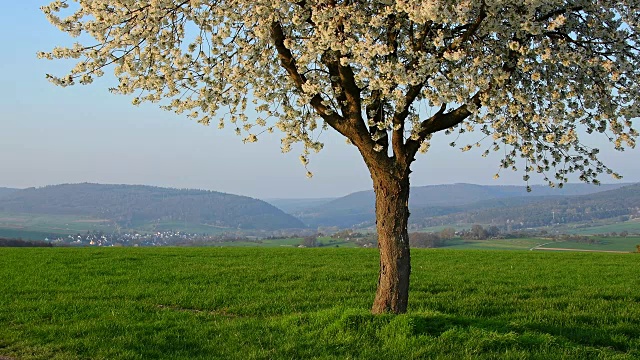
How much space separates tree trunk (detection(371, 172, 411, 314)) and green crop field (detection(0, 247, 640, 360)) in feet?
1.90

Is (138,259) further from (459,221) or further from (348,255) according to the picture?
(459,221)

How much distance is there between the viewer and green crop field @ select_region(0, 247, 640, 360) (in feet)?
34.6

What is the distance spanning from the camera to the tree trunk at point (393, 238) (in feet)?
39.9

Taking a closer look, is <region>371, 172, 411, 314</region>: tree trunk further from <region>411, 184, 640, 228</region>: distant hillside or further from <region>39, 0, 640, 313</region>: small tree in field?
<region>411, 184, 640, 228</region>: distant hillside

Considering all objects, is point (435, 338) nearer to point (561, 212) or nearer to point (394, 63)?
point (394, 63)

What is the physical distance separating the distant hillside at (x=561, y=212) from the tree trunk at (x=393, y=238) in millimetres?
154908

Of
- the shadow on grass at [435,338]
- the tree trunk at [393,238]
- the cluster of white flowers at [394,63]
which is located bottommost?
the shadow on grass at [435,338]

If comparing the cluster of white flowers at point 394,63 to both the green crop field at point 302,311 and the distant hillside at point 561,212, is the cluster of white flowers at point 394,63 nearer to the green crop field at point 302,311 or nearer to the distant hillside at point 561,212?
the green crop field at point 302,311

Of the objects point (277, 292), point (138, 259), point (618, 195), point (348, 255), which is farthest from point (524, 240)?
point (618, 195)

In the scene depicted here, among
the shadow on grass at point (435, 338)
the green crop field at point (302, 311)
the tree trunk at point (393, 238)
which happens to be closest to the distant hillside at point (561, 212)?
the green crop field at point (302, 311)

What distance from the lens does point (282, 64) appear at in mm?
12375

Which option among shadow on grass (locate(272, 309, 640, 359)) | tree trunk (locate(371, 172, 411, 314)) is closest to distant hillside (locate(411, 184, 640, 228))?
shadow on grass (locate(272, 309, 640, 359))

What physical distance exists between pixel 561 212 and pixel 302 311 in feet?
541

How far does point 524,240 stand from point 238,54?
86.1m
